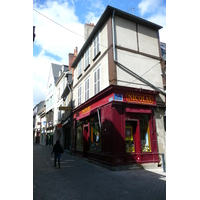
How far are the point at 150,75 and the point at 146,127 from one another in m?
3.16

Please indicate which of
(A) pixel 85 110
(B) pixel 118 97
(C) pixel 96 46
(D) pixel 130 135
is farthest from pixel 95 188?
(C) pixel 96 46

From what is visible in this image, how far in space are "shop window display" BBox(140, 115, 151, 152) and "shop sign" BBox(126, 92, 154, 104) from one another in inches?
35.5

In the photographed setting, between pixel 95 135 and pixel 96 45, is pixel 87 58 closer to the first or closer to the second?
pixel 96 45

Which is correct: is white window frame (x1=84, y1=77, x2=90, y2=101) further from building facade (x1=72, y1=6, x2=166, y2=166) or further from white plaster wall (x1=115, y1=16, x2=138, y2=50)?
white plaster wall (x1=115, y1=16, x2=138, y2=50)

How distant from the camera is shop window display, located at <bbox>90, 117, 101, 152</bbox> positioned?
1074cm

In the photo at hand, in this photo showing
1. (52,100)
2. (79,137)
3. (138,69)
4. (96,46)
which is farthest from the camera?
(52,100)

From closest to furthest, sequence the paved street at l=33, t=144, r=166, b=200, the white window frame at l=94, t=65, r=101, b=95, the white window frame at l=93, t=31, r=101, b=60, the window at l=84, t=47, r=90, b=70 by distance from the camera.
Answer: the paved street at l=33, t=144, r=166, b=200, the white window frame at l=94, t=65, r=101, b=95, the white window frame at l=93, t=31, r=101, b=60, the window at l=84, t=47, r=90, b=70

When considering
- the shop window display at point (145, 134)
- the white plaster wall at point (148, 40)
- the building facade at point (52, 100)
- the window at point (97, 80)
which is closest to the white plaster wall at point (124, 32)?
the white plaster wall at point (148, 40)

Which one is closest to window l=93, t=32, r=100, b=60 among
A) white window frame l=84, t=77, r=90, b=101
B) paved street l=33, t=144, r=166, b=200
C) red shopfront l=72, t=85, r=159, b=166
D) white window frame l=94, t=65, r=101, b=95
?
white window frame l=94, t=65, r=101, b=95

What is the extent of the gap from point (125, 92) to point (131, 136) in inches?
94.7

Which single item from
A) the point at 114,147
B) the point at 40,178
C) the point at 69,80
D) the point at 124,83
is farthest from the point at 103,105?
the point at 69,80

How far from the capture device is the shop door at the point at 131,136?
934 cm

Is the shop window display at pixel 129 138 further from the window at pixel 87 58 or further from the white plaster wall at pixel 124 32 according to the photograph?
the window at pixel 87 58

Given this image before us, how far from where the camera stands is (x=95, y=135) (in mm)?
11219
